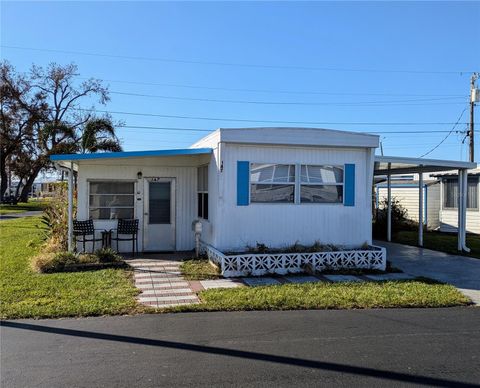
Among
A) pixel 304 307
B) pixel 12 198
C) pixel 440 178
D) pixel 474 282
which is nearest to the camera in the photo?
pixel 304 307

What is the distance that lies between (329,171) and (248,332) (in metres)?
6.00

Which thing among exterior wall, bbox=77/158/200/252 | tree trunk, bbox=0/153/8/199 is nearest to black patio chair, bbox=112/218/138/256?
exterior wall, bbox=77/158/200/252

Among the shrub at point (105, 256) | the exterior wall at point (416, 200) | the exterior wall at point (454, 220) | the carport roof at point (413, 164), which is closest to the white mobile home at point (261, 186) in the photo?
the carport roof at point (413, 164)

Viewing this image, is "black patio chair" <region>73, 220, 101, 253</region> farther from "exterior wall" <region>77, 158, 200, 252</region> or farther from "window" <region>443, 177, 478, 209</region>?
"window" <region>443, 177, 478, 209</region>

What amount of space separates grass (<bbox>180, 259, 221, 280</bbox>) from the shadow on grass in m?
3.64

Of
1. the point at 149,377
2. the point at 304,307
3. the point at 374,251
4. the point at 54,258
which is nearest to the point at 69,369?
the point at 149,377

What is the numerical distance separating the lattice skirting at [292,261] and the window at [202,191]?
5.46 ft

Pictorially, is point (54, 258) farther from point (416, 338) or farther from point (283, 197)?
point (416, 338)

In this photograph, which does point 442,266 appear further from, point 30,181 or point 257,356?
point 30,181

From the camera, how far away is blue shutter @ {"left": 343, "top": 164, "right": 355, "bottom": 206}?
10914mm

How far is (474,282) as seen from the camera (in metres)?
9.23

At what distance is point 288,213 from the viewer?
1062 cm

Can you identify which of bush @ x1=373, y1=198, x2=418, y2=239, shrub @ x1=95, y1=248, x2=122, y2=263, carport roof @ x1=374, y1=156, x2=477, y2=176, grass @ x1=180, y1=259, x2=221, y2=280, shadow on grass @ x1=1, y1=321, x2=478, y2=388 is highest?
carport roof @ x1=374, y1=156, x2=477, y2=176

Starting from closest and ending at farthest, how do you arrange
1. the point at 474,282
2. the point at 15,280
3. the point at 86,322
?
the point at 86,322 → the point at 15,280 → the point at 474,282
